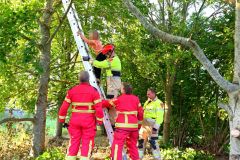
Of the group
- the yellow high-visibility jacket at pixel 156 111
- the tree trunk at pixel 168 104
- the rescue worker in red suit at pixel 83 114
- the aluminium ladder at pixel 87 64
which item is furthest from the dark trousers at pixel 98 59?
the tree trunk at pixel 168 104

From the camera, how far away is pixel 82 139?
28.4 feet

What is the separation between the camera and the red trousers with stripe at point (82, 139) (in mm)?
8570

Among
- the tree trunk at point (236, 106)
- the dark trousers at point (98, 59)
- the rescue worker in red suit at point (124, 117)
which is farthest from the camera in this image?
the tree trunk at point (236, 106)

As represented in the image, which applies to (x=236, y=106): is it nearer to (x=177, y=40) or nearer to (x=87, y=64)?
(x=177, y=40)

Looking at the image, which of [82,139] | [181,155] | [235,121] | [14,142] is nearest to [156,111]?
[235,121]

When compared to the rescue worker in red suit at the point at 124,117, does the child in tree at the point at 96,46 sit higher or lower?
higher

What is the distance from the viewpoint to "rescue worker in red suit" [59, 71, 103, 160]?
841 cm

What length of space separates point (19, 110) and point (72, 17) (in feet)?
28.3

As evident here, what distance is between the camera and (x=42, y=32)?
14.0 metres

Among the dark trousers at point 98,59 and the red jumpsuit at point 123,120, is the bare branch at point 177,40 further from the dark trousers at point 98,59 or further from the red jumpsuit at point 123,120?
the red jumpsuit at point 123,120

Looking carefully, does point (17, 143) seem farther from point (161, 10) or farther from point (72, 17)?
point (161, 10)

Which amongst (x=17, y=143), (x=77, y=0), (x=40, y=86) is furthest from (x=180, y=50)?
(x=17, y=143)

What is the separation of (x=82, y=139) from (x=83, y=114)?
0.55 metres

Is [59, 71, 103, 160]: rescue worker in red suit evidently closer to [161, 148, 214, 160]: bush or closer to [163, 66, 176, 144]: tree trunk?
[161, 148, 214, 160]: bush
